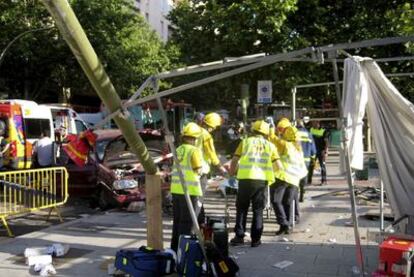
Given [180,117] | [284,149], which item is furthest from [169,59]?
[284,149]

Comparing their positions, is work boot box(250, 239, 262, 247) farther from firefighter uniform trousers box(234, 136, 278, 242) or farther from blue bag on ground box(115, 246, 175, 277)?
blue bag on ground box(115, 246, 175, 277)

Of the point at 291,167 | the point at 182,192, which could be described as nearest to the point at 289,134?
the point at 291,167

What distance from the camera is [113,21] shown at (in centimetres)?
2784

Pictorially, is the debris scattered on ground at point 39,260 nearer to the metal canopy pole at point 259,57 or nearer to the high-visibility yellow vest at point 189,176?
the high-visibility yellow vest at point 189,176

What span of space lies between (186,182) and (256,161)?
132 centimetres

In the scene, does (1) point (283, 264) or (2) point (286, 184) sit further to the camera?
(2) point (286, 184)

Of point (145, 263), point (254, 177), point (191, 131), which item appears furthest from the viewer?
point (254, 177)

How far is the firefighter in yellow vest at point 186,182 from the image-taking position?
698 cm

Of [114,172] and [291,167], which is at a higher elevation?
[291,167]

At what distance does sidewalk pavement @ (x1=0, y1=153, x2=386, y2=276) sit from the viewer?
6887 millimetres

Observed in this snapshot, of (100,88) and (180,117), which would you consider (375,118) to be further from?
(180,117)

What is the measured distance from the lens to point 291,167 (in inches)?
358

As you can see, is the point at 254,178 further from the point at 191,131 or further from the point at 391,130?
the point at 391,130

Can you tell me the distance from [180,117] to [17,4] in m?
9.32
